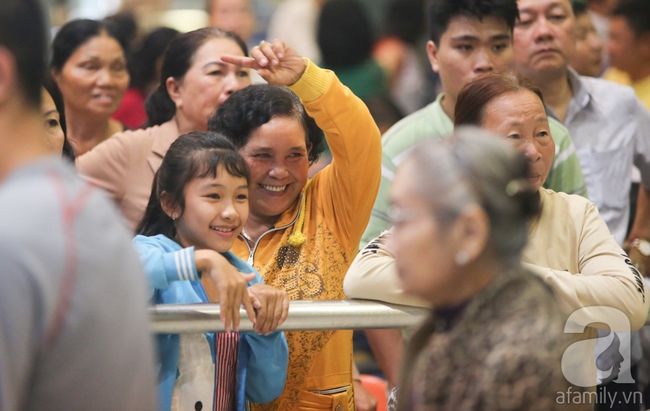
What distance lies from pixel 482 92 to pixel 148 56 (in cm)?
294

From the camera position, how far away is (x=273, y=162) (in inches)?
108

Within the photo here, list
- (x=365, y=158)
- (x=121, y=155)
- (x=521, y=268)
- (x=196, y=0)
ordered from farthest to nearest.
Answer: (x=196, y=0) → (x=121, y=155) → (x=365, y=158) → (x=521, y=268)

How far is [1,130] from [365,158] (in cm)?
144

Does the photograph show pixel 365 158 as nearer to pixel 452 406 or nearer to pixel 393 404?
pixel 393 404

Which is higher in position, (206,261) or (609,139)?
(609,139)

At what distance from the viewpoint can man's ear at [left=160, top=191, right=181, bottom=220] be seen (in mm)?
2516

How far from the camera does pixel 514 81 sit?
2.65 m

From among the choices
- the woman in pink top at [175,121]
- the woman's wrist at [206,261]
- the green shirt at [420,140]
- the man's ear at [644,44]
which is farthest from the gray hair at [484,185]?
the man's ear at [644,44]

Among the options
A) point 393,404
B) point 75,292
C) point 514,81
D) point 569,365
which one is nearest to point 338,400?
point 393,404

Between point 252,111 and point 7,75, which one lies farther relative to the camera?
point 252,111

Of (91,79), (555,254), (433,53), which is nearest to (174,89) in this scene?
(91,79)

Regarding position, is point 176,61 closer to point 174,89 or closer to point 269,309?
point 174,89

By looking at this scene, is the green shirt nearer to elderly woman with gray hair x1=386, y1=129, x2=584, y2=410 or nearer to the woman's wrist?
the woman's wrist

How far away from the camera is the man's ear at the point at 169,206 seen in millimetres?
2516
